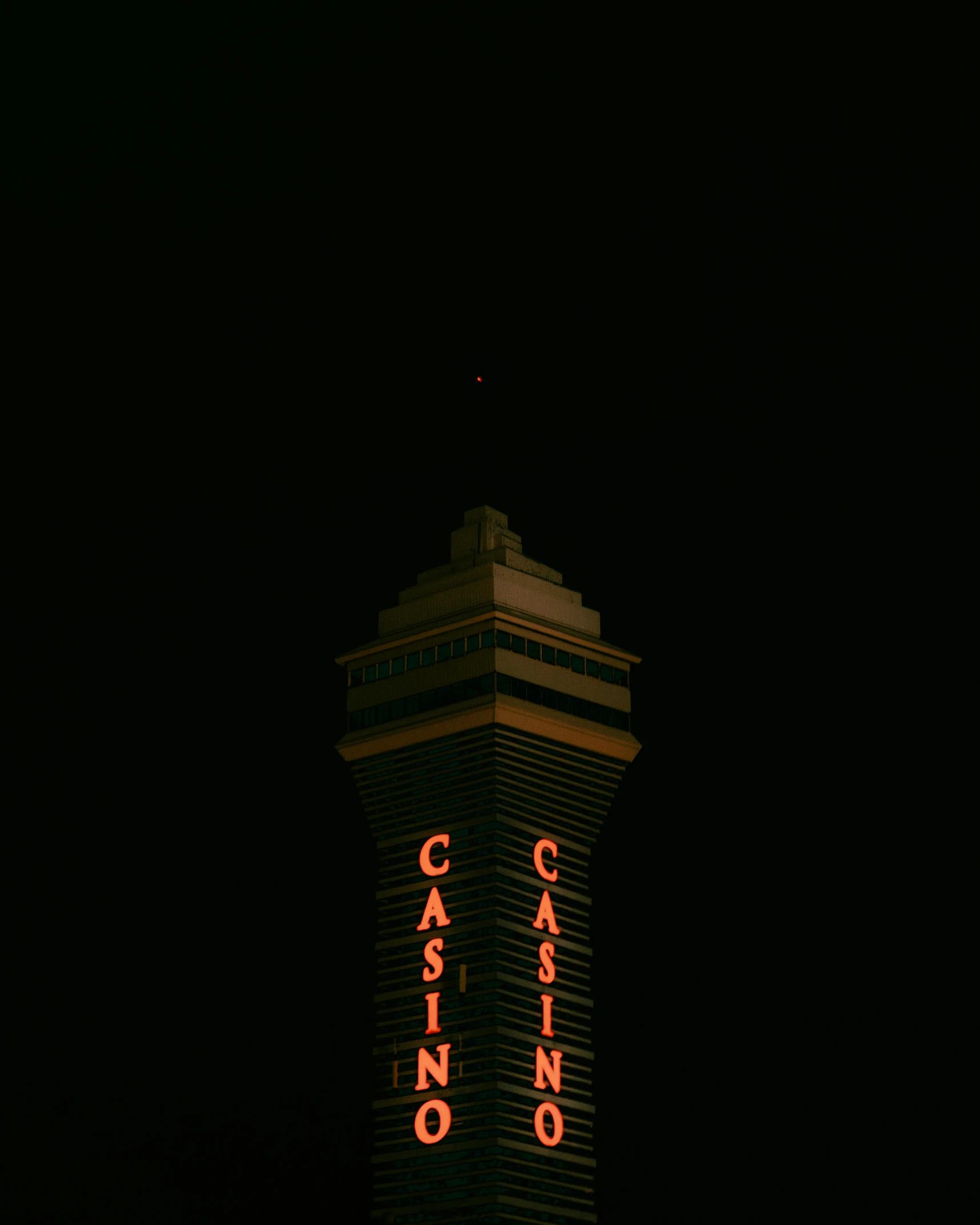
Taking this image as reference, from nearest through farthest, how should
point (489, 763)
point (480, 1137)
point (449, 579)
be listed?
point (480, 1137) → point (489, 763) → point (449, 579)

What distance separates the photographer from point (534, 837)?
15350 cm

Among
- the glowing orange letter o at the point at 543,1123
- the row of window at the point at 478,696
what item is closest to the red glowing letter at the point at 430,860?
the row of window at the point at 478,696

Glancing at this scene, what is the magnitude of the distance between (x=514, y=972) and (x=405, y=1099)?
38.3ft

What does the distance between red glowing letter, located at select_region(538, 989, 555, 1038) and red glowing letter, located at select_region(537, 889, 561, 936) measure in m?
5.13

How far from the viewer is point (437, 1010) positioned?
5837 inches

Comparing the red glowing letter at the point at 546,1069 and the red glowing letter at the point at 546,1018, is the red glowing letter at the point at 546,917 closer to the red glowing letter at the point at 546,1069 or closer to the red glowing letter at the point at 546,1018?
the red glowing letter at the point at 546,1018

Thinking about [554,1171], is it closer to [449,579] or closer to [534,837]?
[534,837]

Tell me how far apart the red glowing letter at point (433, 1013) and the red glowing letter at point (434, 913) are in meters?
4.98

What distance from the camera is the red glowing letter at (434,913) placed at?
150750mm

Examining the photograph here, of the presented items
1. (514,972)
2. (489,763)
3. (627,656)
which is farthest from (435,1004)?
(627,656)

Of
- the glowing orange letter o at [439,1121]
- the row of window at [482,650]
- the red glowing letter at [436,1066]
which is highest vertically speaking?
the row of window at [482,650]

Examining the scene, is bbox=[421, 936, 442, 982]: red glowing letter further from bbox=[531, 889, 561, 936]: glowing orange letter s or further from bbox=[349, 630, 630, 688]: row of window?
bbox=[349, 630, 630, 688]: row of window

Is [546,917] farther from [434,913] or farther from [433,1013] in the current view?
[433,1013]

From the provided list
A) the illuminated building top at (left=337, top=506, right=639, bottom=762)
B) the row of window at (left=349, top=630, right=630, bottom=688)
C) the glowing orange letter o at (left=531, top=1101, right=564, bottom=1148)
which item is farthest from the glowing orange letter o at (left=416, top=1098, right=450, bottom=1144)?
the row of window at (left=349, top=630, right=630, bottom=688)
